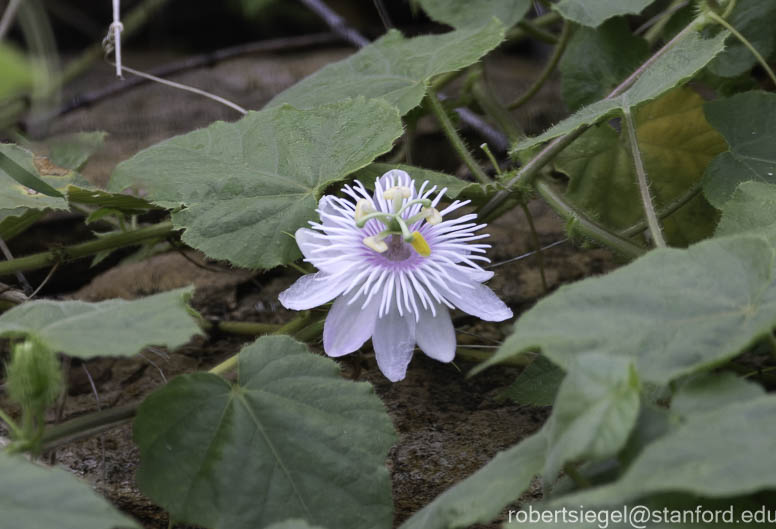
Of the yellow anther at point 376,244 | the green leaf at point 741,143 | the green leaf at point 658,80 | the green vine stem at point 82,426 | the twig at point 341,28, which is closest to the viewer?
the green vine stem at point 82,426

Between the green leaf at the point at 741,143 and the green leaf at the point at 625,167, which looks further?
the green leaf at the point at 625,167

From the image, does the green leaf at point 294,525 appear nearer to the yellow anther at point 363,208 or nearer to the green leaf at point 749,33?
the yellow anther at point 363,208

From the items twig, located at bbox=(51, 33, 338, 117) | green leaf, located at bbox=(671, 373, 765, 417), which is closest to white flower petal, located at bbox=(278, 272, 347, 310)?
green leaf, located at bbox=(671, 373, 765, 417)

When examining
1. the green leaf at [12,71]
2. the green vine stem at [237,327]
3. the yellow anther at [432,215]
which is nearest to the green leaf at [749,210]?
the yellow anther at [432,215]

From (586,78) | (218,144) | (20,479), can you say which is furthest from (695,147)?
(20,479)

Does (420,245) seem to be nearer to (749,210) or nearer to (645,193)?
(645,193)

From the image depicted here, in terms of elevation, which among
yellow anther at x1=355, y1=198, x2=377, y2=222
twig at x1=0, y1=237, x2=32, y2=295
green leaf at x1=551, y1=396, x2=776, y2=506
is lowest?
green leaf at x1=551, y1=396, x2=776, y2=506

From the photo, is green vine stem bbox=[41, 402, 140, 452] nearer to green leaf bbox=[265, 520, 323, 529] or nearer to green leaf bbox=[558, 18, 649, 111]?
green leaf bbox=[265, 520, 323, 529]
